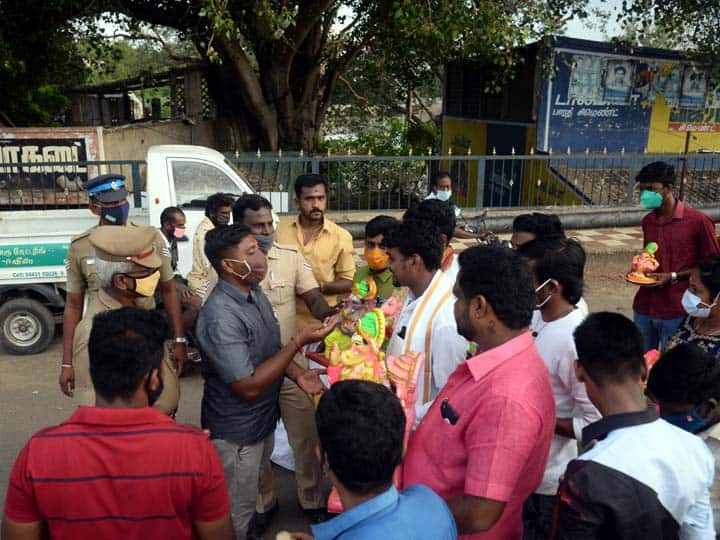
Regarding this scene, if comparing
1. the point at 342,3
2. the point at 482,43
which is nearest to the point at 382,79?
the point at 342,3

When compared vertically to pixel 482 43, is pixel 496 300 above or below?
below

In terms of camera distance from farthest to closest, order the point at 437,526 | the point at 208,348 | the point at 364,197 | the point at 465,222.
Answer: the point at 364,197
the point at 465,222
the point at 208,348
the point at 437,526

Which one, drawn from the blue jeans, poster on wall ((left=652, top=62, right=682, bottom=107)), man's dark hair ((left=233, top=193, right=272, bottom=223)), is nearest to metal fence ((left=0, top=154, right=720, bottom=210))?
poster on wall ((left=652, top=62, right=682, bottom=107))

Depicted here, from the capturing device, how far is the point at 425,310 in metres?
2.62

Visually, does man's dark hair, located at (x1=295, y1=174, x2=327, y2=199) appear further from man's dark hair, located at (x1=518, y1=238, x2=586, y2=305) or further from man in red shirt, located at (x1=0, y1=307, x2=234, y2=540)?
man in red shirt, located at (x1=0, y1=307, x2=234, y2=540)

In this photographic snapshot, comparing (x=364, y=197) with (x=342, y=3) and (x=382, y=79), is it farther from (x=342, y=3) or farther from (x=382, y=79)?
(x=382, y=79)

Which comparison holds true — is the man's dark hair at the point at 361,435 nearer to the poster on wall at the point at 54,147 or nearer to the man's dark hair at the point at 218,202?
the man's dark hair at the point at 218,202

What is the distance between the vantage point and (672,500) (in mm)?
1717

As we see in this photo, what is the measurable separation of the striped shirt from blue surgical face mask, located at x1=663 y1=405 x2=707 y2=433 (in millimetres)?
1654

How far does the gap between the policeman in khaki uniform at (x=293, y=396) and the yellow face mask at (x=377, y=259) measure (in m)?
0.37

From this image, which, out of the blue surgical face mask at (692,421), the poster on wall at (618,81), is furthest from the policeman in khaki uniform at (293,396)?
the poster on wall at (618,81)

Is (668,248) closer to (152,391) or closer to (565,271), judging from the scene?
(565,271)

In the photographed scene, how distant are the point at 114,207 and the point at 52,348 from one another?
10.8ft

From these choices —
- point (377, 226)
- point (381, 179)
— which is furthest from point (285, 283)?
point (381, 179)
